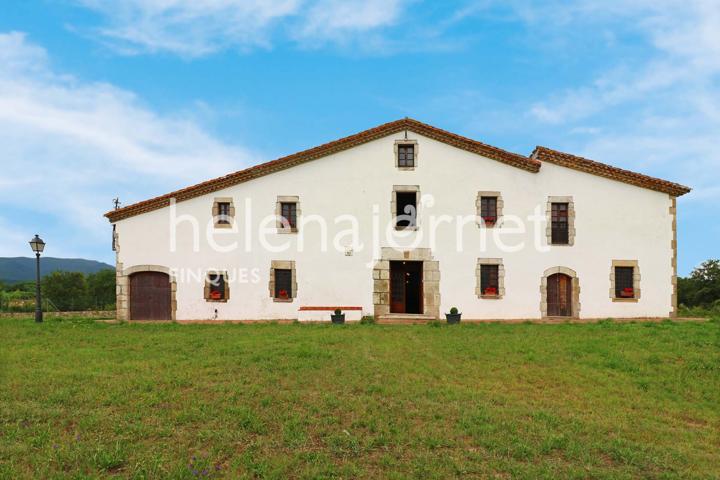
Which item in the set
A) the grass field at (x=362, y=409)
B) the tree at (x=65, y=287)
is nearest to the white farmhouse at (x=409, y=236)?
the grass field at (x=362, y=409)

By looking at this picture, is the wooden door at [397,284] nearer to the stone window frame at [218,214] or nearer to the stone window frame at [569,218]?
the stone window frame at [569,218]

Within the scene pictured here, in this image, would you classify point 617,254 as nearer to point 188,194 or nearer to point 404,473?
point 404,473

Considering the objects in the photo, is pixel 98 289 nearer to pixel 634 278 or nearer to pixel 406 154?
pixel 406 154

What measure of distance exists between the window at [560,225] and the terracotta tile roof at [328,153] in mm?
1915

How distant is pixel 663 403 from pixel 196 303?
15391 mm

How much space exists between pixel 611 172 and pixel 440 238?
7321 millimetres

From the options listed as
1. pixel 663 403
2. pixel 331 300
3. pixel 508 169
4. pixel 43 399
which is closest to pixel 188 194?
pixel 331 300

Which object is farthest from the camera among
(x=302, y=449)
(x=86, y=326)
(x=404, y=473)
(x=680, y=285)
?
(x=680, y=285)

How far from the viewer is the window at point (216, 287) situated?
1700 cm

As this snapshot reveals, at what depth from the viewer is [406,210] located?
17.3 meters

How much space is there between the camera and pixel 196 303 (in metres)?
17.0

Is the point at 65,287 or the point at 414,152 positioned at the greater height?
the point at 414,152

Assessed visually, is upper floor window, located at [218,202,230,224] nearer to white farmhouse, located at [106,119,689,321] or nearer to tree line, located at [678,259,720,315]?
white farmhouse, located at [106,119,689,321]

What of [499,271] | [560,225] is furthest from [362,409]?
[560,225]
